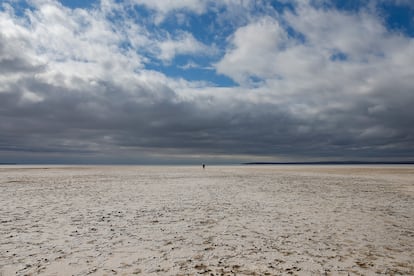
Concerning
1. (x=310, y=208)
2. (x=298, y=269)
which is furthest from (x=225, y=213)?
(x=298, y=269)

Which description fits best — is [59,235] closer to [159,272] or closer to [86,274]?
[86,274]

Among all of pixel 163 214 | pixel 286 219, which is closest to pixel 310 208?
pixel 286 219

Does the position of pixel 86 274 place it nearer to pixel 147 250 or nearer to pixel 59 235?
pixel 147 250

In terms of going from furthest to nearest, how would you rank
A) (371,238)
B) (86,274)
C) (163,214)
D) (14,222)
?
1. (163,214)
2. (14,222)
3. (371,238)
4. (86,274)

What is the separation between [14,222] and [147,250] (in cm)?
733

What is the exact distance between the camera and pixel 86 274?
704 centimetres

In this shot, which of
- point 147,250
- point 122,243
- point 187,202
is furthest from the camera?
point 187,202

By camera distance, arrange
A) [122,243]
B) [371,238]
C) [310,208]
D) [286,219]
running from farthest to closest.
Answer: [310,208] → [286,219] → [371,238] → [122,243]

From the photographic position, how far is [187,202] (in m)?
18.6

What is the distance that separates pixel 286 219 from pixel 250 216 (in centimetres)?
177

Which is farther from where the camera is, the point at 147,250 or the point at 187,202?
the point at 187,202

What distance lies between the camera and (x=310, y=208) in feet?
54.7

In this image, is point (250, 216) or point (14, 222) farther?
point (250, 216)

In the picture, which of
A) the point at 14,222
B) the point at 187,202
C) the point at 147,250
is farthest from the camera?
the point at 187,202
